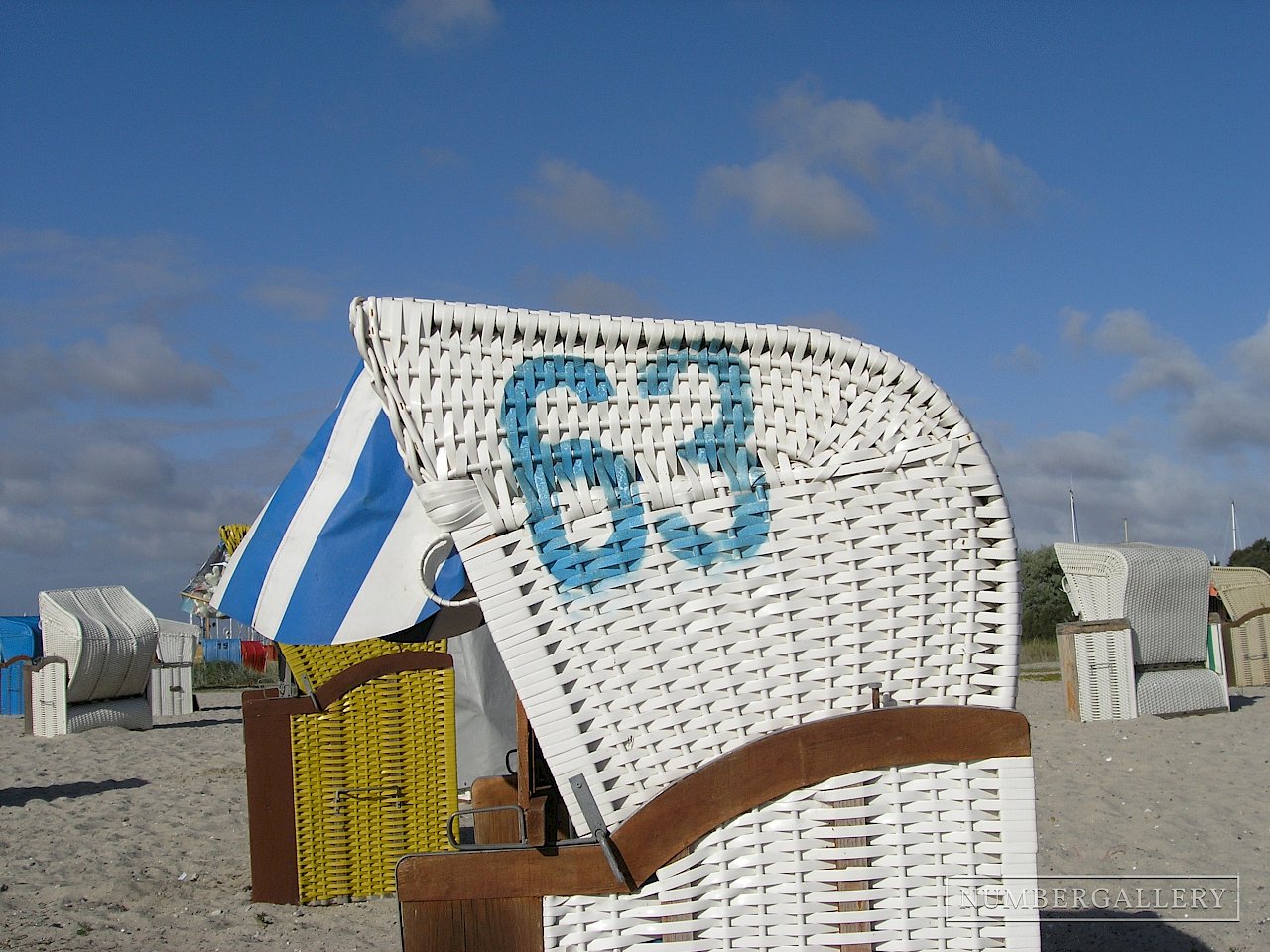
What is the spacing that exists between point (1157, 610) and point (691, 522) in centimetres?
1219

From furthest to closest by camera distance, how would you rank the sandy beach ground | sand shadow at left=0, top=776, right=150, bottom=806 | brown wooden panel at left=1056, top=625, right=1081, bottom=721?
brown wooden panel at left=1056, top=625, right=1081, bottom=721 → sand shadow at left=0, top=776, right=150, bottom=806 → the sandy beach ground

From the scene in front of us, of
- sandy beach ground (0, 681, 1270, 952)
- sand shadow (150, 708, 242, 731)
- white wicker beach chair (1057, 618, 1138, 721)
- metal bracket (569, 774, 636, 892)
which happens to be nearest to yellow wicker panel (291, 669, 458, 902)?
sandy beach ground (0, 681, 1270, 952)

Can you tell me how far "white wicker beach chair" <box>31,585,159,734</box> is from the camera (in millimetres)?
14984

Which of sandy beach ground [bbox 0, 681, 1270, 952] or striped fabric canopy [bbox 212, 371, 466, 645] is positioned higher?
striped fabric canopy [bbox 212, 371, 466, 645]

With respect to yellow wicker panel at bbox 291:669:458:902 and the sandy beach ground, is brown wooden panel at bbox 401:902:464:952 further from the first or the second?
yellow wicker panel at bbox 291:669:458:902

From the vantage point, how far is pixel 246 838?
7.83 m

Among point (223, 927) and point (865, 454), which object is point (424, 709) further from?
point (865, 454)

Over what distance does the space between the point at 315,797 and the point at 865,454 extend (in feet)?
14.4

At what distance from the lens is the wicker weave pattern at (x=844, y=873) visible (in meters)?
2.09

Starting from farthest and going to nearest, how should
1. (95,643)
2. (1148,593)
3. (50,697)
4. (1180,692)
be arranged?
(95,643), (50,697), (1148,593), (1180,692)

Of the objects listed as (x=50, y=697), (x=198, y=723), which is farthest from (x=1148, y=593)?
(x=50, y=697)

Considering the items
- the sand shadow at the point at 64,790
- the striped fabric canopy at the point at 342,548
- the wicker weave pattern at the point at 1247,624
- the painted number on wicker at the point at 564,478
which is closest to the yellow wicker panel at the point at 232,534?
the striped fabric canopy at the point at 342,548

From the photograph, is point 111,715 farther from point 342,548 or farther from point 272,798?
point 342,548

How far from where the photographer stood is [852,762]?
2111 millimetres
